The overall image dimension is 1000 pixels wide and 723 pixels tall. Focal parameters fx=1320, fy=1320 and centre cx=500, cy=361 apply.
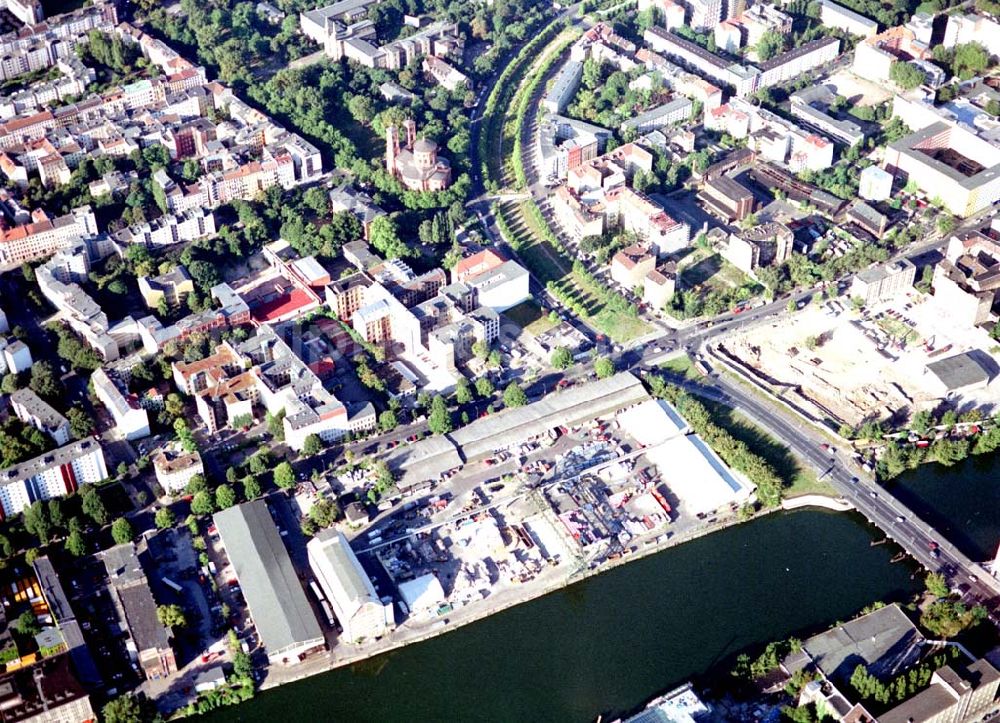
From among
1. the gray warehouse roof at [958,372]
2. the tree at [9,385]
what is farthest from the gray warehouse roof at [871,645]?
the tree at [9,385]

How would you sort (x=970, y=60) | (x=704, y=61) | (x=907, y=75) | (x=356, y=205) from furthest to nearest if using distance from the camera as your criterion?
(x=704, y=61) < (x=970, y=60) < (x=907, y=75) < (x=356, y=205)

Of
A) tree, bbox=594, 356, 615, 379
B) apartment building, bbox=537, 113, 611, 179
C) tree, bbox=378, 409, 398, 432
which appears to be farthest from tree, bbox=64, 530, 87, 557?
apartment building, bbox=537, 113, 611, 179

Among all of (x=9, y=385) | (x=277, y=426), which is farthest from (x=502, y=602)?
(x=9, y=385)

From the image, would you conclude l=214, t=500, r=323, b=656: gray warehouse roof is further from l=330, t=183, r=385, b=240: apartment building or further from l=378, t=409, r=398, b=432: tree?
l=330, t=183, r=385, b=240: apartment building

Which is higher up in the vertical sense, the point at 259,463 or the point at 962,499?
the point at 259,463

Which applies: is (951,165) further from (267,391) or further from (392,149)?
(267,391)

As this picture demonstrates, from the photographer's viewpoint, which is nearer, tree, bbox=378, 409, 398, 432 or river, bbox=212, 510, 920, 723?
river, bbox=212, 510, 920, 723

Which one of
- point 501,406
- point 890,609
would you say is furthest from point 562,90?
point 890,609
